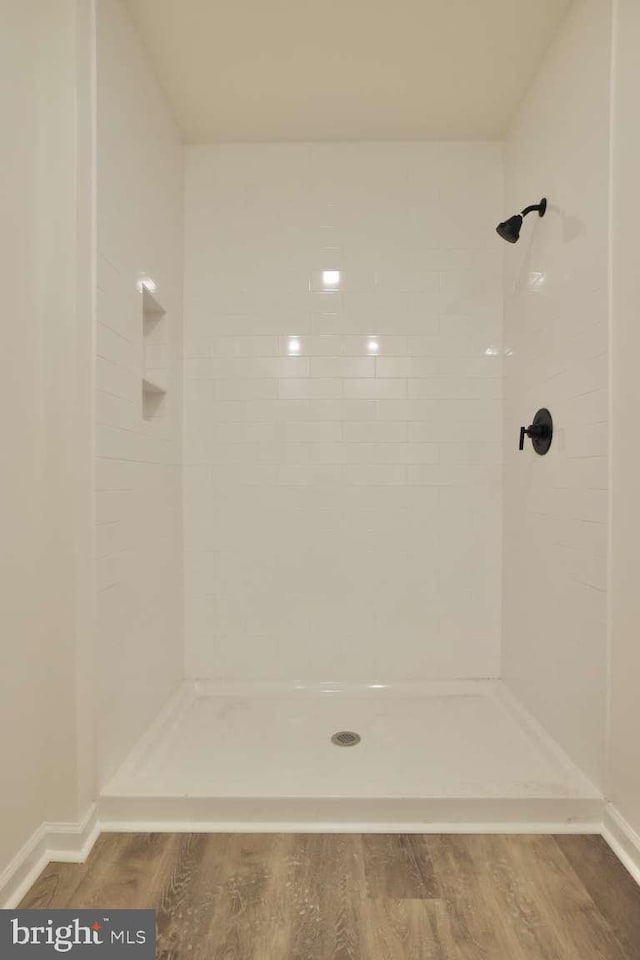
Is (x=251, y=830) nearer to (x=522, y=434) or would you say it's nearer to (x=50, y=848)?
(x=50, y=848)

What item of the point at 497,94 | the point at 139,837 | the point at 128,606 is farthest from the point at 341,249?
the point at 139,837

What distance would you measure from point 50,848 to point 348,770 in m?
0.91

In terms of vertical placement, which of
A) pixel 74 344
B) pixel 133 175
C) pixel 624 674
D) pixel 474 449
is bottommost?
pixel 624 674

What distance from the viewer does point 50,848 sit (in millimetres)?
1558

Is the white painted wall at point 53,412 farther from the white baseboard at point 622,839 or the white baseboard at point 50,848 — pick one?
the white baseboard at point 622,839

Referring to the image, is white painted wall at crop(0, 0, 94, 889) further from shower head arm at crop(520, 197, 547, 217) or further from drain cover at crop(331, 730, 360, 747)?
shower head arm at crop(520, 197, 547, 217)

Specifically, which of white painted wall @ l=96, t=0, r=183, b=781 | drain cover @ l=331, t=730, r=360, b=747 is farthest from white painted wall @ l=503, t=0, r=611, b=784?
white painted wall @ l=96, t=0, r=183, b=781

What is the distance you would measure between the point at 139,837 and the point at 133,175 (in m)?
2.16

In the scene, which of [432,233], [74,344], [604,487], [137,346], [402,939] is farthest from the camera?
[432,233]

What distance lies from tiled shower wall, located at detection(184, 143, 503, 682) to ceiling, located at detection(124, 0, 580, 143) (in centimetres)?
15

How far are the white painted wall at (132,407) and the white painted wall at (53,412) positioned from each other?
8 cm

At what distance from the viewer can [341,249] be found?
2662 millimetres

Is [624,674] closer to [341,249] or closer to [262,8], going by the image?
[341,249]

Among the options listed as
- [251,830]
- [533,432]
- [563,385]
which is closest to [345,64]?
[563,385]
